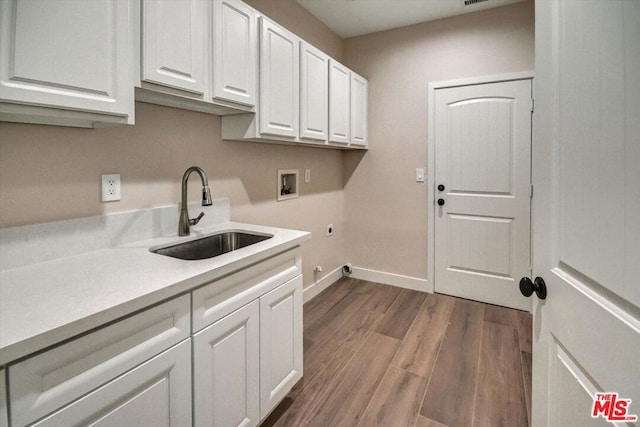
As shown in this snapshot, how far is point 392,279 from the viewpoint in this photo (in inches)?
135

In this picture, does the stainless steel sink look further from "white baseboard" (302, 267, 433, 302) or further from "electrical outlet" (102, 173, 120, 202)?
"white baseboard" (302, 267, 433, 302)

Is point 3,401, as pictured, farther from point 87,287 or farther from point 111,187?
point 111,187

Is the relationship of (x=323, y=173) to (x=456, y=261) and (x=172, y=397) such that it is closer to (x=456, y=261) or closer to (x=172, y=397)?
(x=456, y=261)

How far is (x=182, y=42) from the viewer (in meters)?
1.39

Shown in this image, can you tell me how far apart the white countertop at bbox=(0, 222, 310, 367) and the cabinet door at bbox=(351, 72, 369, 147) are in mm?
1937

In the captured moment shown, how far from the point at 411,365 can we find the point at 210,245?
143 centimetres

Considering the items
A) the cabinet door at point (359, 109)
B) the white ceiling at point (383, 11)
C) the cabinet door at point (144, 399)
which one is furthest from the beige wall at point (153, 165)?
the cabinet door at point (144, 399)

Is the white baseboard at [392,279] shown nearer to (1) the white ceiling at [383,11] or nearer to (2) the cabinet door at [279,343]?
(2) the cabinet door at [279,343]

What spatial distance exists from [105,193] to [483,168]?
2.83 metres

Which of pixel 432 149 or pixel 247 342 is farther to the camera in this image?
pixel 432 149

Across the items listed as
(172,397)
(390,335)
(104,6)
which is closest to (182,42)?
(104,6)

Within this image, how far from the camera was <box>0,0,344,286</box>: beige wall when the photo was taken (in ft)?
3.94

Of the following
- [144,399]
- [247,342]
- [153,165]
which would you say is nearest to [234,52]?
[153,165]

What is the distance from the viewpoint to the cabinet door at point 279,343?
1.45 meters
